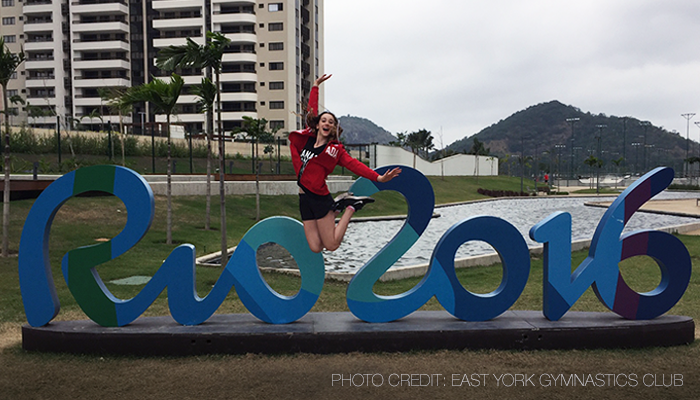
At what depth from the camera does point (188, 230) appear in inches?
781

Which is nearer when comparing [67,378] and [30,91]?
[67,378]

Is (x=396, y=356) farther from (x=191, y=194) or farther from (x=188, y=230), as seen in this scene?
(x=191, y=194)

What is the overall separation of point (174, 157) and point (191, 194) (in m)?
15.6

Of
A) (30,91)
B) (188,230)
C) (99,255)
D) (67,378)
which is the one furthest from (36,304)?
(30,91)

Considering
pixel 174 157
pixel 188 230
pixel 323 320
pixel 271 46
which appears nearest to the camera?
pixel 323 320

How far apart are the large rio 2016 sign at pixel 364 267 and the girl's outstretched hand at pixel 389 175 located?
1.06ft

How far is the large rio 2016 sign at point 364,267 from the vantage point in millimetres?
7168

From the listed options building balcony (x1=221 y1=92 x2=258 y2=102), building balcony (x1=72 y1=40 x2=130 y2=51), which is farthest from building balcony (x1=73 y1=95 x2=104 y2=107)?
building balcony (x1=221 y1=92 x2=258 y2=102)

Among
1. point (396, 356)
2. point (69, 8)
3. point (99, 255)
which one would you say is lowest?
point (396, 356)

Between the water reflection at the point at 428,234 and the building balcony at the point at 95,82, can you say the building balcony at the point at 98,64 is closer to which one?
the building balcony at the point at 95,82

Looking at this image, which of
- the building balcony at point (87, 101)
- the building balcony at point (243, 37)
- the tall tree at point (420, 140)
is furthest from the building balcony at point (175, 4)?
the tall tree at point (420, 140)

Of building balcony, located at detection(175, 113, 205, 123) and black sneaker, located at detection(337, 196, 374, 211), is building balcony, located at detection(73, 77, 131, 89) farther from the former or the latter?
black sneaker, located at detection(337, 196, 374, 211)

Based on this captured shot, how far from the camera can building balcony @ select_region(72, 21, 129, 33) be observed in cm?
6631

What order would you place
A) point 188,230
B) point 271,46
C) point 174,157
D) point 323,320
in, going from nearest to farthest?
point 323,320, point 188,230, point 174,157, point 271,46
